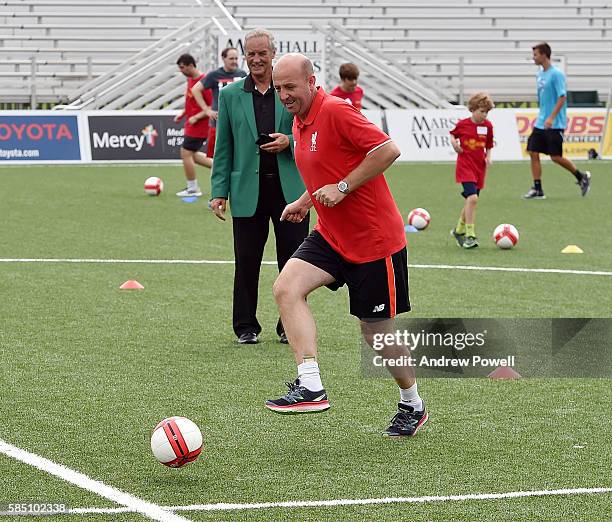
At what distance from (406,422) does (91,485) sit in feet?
5.71

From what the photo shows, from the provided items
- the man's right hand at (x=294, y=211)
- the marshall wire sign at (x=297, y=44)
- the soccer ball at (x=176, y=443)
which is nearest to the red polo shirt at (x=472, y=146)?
the man's right hand at (x=294, y=211)

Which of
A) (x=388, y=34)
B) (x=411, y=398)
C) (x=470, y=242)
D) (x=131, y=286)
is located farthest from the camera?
(x=388, y=34)

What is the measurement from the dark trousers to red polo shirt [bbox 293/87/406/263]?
8.14 feet

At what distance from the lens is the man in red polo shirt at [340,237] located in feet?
20.5

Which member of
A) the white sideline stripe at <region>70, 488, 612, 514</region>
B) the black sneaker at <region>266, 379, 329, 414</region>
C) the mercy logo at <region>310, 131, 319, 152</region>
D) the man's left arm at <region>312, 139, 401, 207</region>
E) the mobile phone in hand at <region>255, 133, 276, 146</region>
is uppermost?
the mercy logo at <region>310, 131, 319, 152</region>

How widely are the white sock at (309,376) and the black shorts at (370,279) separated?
13.7 inches

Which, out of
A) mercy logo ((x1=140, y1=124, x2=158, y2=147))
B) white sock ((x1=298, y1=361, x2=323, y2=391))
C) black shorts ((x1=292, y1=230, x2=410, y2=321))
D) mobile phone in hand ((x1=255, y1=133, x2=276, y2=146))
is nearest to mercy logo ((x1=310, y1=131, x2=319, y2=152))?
black shorts ((x1=292, y1=230, x2=410, y2=321))

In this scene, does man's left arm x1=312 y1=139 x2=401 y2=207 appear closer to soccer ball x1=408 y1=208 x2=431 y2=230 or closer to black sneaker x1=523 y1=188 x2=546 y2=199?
soccer ball x1=408 y1=208 x2=431 y2=230

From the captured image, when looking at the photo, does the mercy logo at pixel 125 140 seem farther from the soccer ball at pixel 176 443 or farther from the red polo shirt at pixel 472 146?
the soccer ball at pixel 176 443

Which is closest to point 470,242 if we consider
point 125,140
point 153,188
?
point 153,188

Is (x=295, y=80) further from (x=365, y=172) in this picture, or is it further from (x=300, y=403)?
(x=300, y=403)

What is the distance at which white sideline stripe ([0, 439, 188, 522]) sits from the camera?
5141mm

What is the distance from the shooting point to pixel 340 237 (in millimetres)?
6422

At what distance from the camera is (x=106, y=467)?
5.83 meters
